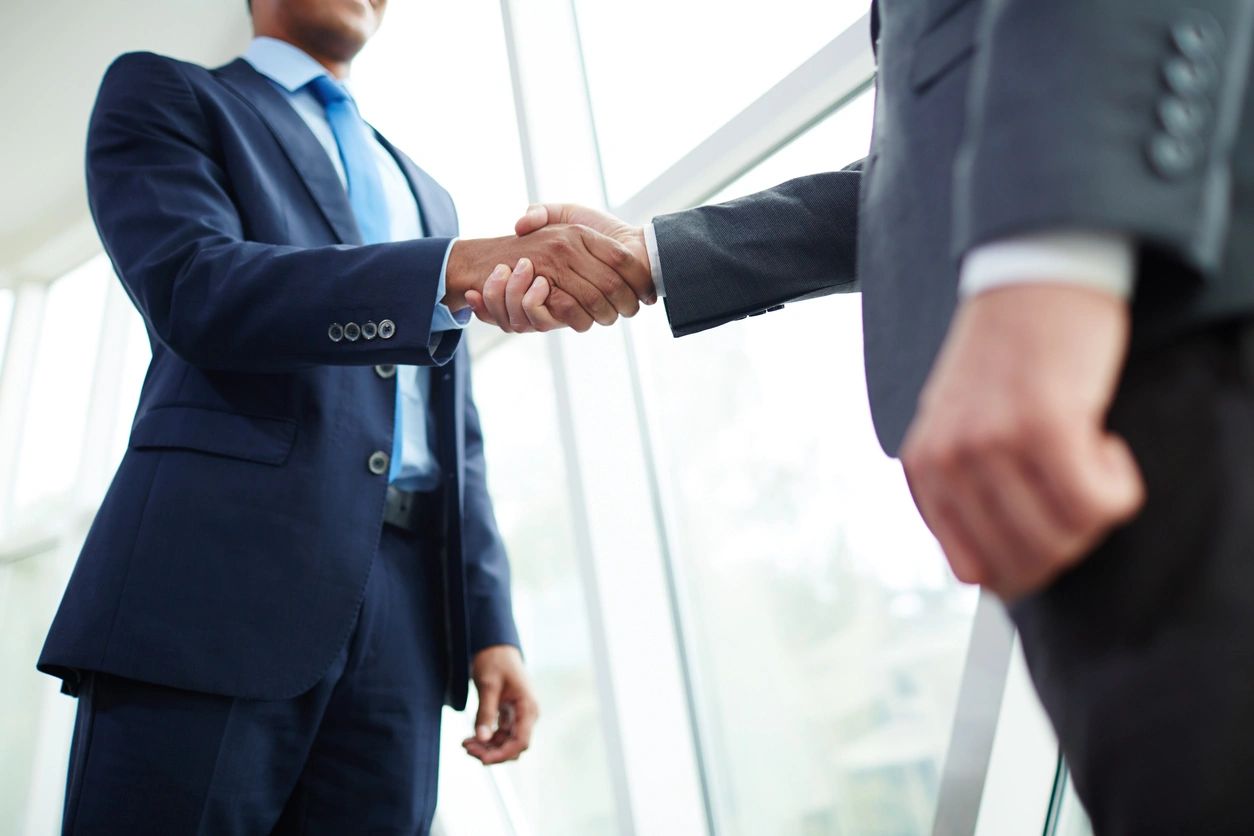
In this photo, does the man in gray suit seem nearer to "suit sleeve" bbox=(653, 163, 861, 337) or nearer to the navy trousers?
"suit sleeve" bbox=(653, 163, 861, 337)

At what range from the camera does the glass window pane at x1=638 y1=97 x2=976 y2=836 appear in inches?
70.8

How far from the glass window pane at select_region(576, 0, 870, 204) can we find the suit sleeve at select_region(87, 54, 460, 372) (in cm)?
113

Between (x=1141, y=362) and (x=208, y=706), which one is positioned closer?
(x=1141, y=362)

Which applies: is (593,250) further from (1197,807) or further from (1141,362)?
(1197,807)

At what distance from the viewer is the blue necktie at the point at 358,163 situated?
1.50 metres

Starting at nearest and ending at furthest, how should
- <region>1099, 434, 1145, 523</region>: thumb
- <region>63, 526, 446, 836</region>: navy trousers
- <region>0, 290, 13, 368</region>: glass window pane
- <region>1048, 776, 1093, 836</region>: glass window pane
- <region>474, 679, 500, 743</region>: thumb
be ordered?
1. <region>1099, 434, 1145, 523</region>: thumb
2. <region>63, 526, 446, 836</region>: navy trousers
3. <region>1048, 776, 1093, 836</region>: glass window pane
4. <region>474, 679, 500, 743</region>: thumb
5. <region>0, 290, 13, 368</region>: glass window pane

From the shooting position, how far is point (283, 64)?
159cm

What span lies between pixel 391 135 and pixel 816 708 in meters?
2.46

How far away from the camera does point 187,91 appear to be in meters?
1.36

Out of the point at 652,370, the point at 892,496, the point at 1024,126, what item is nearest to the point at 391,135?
the point at 652,370

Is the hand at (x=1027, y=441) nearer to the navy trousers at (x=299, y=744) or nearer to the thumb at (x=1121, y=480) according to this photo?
the thumb at (x=1121, y=480)

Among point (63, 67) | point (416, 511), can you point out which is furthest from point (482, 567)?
point (63, 67)

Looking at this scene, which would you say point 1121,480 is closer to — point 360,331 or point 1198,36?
point 1198,36

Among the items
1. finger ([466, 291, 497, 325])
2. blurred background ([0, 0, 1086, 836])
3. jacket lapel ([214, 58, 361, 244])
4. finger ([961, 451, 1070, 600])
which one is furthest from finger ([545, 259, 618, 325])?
finger ([961, 451, 1070, 600])
